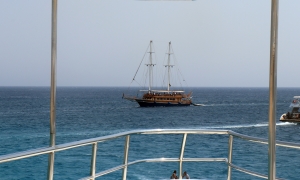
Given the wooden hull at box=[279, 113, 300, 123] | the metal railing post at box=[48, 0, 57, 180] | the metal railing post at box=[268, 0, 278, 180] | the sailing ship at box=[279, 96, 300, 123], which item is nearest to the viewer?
the metal railing post at box=[268, 0, 278, 180]

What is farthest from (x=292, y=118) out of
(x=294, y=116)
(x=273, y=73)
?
(x=273, y=73)

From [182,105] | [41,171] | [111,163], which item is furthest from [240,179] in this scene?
[182,105]

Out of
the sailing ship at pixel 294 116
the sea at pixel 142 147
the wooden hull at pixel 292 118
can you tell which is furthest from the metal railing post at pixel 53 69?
the wooden hull at pixel 292 118

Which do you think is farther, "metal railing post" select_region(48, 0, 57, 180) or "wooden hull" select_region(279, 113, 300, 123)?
"wooden hull" select_region(279, 113, 300, 123)

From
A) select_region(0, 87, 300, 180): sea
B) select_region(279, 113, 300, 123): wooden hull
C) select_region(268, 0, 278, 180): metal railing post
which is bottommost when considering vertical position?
select_region(0, 87, 300, 180): sea

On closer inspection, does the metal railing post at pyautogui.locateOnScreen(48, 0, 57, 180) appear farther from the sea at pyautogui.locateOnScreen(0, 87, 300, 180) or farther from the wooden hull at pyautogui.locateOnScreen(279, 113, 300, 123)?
the wooden hull at pyautogui.locateOnScreen(279, 113, 300, 123)

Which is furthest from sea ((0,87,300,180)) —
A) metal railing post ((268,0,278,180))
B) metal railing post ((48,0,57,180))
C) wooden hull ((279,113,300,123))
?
metal railing post ((268,0,278,180))

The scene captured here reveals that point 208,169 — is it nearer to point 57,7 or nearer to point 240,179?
point 240,179

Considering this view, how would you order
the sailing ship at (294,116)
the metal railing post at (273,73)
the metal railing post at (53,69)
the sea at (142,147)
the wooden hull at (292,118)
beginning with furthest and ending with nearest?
the wooden hull at (292,118), the sailing ship at (294,116), the sea at (142,147), the metal railing post at (53,69), the metal railing post at (273,73)

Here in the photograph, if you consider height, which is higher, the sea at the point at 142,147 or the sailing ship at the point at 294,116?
the sailing ship at the point at 294,116

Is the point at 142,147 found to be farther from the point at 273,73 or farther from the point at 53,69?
the point at 273,73

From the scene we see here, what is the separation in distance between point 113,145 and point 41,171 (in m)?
8.76

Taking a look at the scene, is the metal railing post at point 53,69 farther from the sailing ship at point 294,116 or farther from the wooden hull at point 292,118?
the wooden hull at point 292,118

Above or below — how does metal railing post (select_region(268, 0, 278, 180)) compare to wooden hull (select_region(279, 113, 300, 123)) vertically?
above
